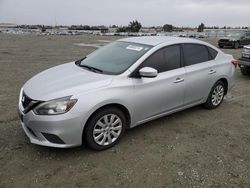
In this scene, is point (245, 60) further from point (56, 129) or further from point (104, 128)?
point (56, 129)

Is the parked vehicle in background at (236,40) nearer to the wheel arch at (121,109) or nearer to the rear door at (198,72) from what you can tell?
the rear door at (198,72)

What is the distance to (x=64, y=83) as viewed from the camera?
3.82 meters

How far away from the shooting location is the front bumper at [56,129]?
11.2 ft

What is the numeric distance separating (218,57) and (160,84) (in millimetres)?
2017

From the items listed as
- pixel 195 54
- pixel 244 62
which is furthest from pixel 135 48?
pixel 244 62

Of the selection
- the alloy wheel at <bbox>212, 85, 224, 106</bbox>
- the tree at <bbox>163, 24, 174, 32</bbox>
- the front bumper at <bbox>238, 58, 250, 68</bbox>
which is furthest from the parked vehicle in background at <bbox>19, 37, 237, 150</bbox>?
the tree at <bbox>163, 24, 174, 32</bbox>

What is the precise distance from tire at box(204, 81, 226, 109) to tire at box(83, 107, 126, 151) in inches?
93.9

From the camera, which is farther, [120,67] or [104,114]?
[120,67]

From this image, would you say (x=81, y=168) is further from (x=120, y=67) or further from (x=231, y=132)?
(x=231, y=132)

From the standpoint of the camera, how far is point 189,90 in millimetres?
4883

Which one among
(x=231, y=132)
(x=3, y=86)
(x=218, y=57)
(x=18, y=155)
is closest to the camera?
(x=18, y=155)

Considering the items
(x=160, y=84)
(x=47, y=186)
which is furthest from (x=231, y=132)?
(x=47, y=186)

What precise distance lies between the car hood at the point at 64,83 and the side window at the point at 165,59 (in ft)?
2.73

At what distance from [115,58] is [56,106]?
60.6 inches
